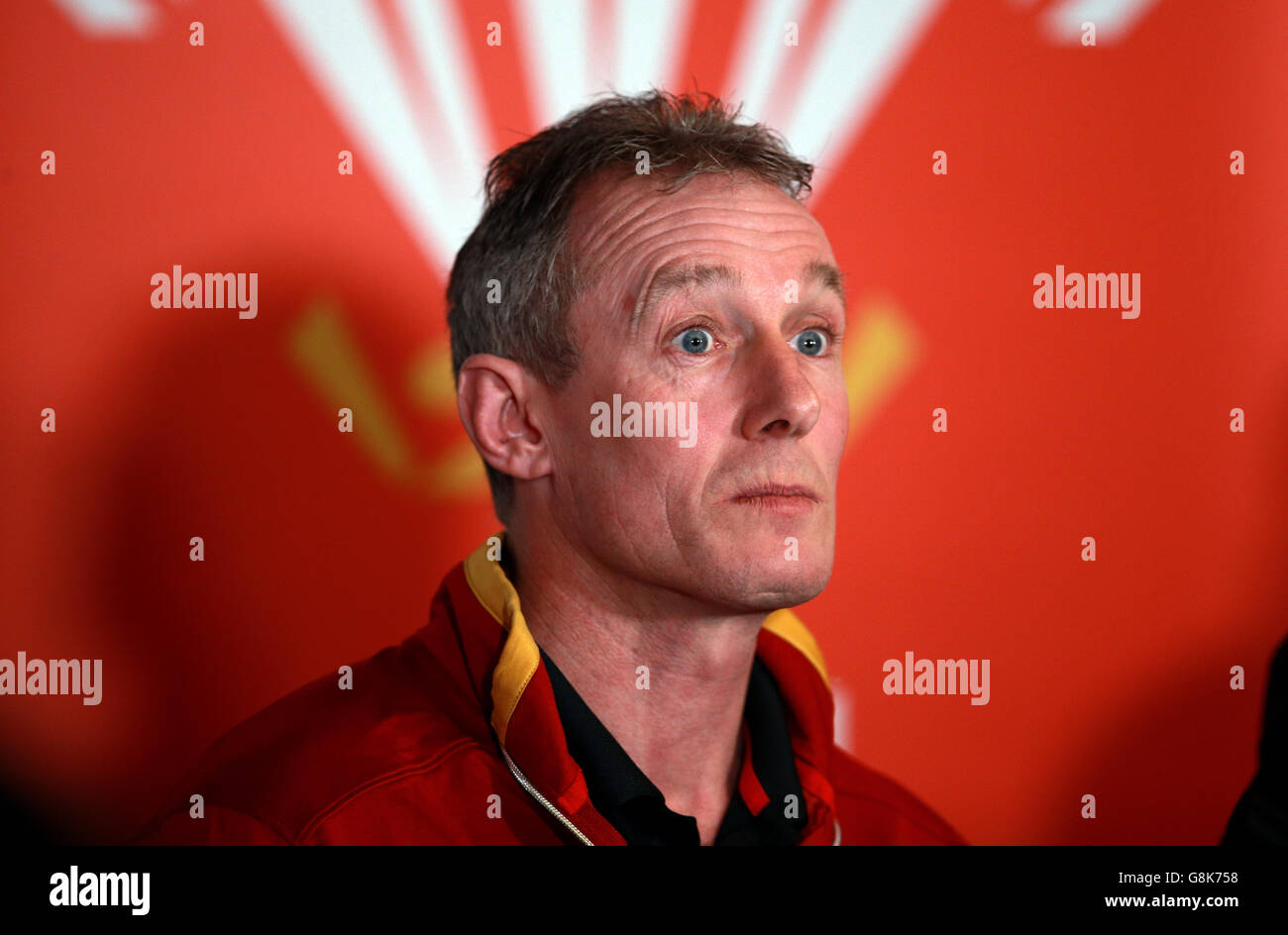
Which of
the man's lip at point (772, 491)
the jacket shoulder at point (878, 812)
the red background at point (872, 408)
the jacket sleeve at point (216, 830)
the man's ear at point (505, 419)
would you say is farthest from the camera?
the red background at point (872, 408)

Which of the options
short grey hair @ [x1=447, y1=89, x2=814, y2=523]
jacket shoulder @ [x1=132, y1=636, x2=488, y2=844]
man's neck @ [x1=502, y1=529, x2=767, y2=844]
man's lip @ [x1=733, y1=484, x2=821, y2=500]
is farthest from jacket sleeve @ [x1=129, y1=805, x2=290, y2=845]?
man's lip @ [x1=733, y1=484, x2=821, y2=500]

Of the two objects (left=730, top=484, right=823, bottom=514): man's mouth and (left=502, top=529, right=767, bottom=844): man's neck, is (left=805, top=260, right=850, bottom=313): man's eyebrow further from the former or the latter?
(left=502, top=529, right=767, bottom=844): man's neck

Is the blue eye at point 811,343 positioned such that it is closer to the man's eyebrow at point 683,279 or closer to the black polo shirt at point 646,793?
the man's eyebrow at point 683,279

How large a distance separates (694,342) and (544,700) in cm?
40

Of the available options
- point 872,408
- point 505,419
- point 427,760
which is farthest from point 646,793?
point 872,408

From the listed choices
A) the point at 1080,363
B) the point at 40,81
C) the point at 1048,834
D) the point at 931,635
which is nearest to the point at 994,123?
the point at 1080,363

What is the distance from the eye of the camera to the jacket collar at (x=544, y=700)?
3.69ft

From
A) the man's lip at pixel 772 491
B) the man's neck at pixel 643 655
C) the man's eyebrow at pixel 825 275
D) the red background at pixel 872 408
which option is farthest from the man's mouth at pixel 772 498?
the red background at pixel 872 408

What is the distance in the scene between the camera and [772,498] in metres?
1.19

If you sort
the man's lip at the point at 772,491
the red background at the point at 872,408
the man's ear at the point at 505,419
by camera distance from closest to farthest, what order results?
1. the man's lip at the point at 772,491
2. the man's ear at the point at 505,419
3. the red background at the point at 872,408

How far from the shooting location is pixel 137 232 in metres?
1.54

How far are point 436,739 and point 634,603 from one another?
0.25 m

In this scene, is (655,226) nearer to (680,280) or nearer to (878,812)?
(680,280)

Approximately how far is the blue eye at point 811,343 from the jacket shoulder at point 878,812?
531mm
